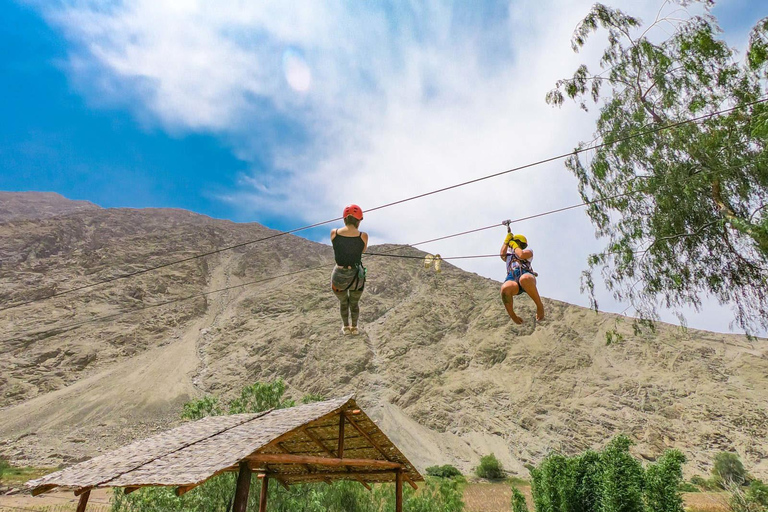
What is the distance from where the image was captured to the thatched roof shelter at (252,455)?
589cm

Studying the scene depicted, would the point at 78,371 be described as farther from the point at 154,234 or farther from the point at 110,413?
the point at 154,234

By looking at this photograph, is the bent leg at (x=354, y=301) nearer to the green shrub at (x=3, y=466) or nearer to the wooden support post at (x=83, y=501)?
the wooden support post at (x=83, y=501)

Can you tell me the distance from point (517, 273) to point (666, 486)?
7.56 m

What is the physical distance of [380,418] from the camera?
37.6 meters

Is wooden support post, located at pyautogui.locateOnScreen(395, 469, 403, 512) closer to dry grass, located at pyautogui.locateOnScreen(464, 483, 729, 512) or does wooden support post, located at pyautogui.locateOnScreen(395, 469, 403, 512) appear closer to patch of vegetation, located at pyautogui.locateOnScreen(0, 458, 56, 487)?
dry grass, located at pyautogui.locateOnScreen(464, 483, 729, 512)

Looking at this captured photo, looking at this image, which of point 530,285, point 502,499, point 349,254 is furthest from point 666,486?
point 502,499

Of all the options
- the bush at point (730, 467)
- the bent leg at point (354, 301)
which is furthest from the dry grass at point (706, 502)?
the bent leg at point (354, 301)

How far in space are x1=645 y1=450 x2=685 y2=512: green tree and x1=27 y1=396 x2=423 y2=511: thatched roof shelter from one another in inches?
231

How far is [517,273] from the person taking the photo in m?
6.34

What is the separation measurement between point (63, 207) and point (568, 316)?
135179mm

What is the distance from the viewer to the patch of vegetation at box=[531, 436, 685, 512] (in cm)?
991

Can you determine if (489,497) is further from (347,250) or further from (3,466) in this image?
(3,466)

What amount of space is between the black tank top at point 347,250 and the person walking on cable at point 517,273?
217cm

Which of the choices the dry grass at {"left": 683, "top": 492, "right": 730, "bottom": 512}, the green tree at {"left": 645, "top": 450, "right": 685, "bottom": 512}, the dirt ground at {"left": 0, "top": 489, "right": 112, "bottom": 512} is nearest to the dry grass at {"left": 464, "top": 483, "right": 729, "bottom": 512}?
the dry grass at {"left": 683, "top": 492, "right": 730, "bottom": 512}
